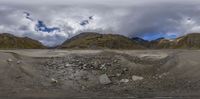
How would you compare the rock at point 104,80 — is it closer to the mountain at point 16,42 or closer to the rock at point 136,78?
the rock at point 136,78

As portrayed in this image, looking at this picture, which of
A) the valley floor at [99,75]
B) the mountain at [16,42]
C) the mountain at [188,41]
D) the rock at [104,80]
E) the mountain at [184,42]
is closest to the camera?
the valley floor at [99,75]

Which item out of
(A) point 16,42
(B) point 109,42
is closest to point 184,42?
(B) point 109,42

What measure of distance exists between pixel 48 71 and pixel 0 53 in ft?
16.0

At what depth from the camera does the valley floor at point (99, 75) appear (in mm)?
36094

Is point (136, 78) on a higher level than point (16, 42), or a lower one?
lower

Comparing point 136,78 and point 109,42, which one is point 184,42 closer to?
point 109,42

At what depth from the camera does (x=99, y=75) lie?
39.0 meters

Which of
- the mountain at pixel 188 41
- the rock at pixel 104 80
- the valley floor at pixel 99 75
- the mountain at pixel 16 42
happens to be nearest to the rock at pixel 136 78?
the valley floor at pixel 99 75

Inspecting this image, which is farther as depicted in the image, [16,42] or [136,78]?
[16,42]

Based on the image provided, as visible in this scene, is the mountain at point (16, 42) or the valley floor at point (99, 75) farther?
the mountain at point (16, 42)

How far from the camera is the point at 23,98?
A: 110ft

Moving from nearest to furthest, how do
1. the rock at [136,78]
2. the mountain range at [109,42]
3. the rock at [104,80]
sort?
the rock at [104,80] → the rock at [136,78] → the mountain range at [109,42]

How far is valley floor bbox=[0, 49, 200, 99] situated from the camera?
36.1 meters

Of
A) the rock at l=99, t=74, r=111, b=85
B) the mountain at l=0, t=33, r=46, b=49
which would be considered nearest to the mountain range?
the mountain at l=0, t=33, r=46, b=49
